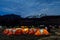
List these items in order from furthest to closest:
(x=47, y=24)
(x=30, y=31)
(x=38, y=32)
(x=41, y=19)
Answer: (x=41, y=19) < (x=47, y=24) < (x=30, y=31) < (x=38, y=32)

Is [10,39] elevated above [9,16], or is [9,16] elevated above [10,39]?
[9,16]

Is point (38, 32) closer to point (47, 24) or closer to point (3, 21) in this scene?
point (47, 24)

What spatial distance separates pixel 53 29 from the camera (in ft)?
76.0

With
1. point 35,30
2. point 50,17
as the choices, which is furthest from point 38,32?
point 50,17

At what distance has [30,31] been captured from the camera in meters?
21.1

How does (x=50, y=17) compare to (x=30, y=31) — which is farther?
(x=50, y=17)

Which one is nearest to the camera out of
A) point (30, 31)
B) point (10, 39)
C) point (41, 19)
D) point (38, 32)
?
point (10, 39)

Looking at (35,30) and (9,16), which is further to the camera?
(9,16)

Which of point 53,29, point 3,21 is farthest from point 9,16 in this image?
point 53,29

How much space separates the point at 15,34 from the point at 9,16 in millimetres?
4777

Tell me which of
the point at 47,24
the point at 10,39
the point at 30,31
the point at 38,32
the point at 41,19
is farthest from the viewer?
the point at 41,19

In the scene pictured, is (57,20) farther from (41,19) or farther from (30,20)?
(30,20)

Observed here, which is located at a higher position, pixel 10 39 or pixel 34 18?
pixel 34 18

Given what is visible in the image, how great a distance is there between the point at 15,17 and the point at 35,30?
6238mm
